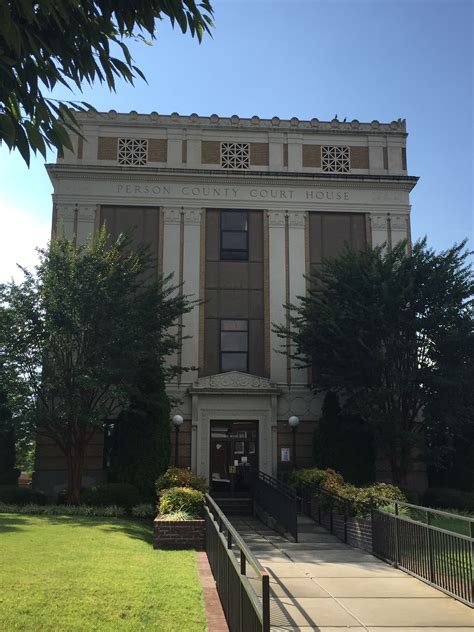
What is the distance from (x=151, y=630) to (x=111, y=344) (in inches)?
523

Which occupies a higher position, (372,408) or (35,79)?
(35,79)

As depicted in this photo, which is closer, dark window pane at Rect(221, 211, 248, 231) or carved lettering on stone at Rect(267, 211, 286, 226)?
carved lettering on stone at Rect(267, 211, 286, 226)

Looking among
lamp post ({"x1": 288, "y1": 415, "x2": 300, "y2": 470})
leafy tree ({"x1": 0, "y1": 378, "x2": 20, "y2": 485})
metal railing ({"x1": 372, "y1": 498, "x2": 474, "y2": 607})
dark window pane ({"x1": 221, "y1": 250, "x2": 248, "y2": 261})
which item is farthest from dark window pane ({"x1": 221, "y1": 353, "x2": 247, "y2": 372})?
metal railing ({"x1": 372, "y1": 498, "x2": 474, "y2": 607})

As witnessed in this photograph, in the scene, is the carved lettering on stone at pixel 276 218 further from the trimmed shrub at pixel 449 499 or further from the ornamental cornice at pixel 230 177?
the trimmed shrub at pixel 449 499

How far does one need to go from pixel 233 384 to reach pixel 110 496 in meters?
7.06

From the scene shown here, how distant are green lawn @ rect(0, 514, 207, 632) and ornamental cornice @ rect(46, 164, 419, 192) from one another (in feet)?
54.0

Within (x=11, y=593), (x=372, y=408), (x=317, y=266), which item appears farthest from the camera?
(x=317, y=266)

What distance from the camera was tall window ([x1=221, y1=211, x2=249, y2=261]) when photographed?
25875 mm

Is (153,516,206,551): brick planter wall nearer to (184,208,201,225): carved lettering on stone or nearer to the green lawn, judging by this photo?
the green lawn

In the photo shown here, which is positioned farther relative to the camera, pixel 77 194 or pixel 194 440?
pixel 77 194

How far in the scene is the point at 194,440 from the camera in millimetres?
23719

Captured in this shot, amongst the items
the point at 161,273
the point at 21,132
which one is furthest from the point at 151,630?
the point at 161,273

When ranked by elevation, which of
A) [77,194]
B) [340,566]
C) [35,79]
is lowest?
[340,566]

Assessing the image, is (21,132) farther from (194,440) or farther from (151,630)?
(194,440)
